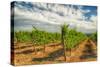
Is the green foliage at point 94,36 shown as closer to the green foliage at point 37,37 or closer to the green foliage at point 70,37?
the green foliage at point 70,37

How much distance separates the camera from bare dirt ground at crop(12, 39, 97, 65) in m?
2.25

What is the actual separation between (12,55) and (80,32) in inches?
33.5

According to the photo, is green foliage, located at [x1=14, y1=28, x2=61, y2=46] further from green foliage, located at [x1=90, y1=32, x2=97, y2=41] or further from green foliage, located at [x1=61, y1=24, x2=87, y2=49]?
green foliage, located at [x1=90, y1=32, x2=97, y2=41]

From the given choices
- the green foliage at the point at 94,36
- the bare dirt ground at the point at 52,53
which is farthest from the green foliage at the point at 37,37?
the green foliage at the point at 94,36

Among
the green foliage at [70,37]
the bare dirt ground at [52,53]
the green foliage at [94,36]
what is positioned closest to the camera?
the bare dirt ground at [52,53]

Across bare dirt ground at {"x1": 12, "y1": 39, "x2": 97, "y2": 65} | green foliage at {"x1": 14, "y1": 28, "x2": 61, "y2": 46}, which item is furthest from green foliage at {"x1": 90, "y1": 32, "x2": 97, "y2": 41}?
green foliage at {"x1": 14, "y1": 28, "x2": 61, "y2": 46}

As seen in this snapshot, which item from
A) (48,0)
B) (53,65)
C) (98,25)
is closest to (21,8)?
(48,0)

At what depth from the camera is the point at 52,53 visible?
7.83 ft

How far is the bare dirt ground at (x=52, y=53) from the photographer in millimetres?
2252

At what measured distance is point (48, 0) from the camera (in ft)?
7.86

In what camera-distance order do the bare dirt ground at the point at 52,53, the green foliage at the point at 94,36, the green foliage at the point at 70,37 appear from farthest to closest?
1. the green foliage at the point at 94,36
2. the green foliage at the point at 70,37
3. the bare dirt ground at the point at 52,53

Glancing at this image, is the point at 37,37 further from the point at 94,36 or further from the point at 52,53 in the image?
the point at 94,36

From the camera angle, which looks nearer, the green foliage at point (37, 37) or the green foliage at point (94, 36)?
the green foliage at point (37, 37)

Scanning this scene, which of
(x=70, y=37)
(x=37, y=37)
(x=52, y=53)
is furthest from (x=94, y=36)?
(x=37, y=37)
